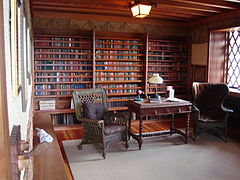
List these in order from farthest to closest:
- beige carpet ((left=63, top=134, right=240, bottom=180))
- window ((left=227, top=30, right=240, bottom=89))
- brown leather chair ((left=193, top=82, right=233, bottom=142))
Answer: window ((left=227, top=30, right=240, bottom=89)) < brown leather chair ((left=193, top=82, right=233, bottom=142)) < beige carpet ((left=63, top=134, right=240, bottom=180))

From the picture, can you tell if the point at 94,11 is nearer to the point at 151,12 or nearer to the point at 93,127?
the point at 151,12

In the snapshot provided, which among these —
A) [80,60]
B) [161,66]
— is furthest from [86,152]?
[161,66]

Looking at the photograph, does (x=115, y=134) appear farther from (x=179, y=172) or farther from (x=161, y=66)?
(x=161, y=66)

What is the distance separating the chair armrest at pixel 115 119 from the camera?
370 centimetres

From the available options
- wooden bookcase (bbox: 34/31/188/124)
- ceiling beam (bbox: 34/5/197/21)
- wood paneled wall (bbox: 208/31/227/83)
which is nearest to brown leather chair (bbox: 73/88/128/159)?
wooden bookcase (bbox: 34/31/188/124)

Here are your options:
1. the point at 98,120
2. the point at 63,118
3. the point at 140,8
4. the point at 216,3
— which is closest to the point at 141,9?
the point at 140,8

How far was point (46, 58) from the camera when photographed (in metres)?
4.60

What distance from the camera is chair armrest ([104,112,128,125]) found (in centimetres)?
370

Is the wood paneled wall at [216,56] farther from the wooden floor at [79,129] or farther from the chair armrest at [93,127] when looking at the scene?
the chair armrest at [93,127]

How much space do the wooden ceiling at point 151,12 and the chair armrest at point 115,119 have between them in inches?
70.3

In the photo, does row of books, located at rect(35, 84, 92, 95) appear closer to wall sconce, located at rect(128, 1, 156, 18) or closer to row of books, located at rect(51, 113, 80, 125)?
row of books, located at rect(51, 113, 80, 125)

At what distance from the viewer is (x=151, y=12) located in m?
4.48

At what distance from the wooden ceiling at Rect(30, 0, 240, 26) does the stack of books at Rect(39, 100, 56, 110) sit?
1690 mm

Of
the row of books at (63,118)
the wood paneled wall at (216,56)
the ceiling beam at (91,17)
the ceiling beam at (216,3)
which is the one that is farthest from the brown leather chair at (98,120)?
the wood paneled wall at (216,56)
